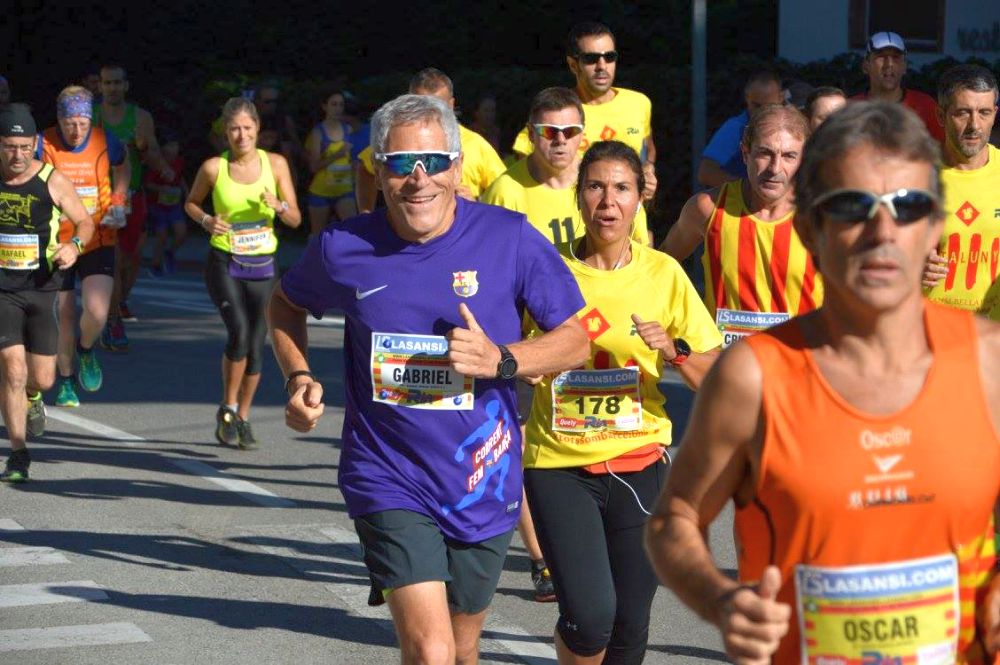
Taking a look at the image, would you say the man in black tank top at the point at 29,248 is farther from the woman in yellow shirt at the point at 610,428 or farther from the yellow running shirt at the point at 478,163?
the woman in yellow shirt at the point at 610,428

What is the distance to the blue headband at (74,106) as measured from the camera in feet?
39.3

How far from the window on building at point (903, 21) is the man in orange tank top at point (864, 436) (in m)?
22.0

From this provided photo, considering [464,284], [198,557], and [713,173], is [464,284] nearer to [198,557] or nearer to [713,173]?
[198,557]

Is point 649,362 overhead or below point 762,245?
below

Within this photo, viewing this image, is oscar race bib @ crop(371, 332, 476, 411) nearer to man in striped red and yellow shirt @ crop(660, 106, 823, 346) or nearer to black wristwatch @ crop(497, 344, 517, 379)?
black wristwatch @ crop(497, 344, 517, 379)

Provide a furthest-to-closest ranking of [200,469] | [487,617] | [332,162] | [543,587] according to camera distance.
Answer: [332,162] → [200,469] → [543,587] → [487,617]

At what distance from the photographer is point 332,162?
17391 millimetres

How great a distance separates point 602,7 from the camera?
88.5 feet

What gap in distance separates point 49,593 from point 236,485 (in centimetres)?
228

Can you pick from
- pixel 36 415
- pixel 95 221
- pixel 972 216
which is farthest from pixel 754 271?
pixel 95 221

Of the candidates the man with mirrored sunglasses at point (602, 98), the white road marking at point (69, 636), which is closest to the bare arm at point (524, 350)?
the white road marking at point (69, 636)

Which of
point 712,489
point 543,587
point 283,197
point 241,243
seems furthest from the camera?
point 283,197

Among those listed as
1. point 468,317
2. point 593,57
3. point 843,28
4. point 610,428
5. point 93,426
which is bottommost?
point 93,426

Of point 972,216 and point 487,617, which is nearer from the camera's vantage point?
point 972,216
